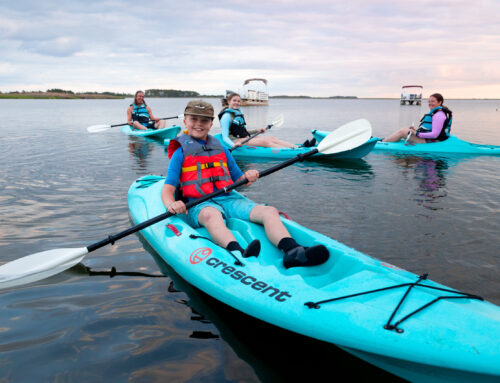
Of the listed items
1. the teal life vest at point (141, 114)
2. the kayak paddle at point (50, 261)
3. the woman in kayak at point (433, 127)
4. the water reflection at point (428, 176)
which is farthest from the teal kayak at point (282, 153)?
the kayak paddle at point (50, 261)

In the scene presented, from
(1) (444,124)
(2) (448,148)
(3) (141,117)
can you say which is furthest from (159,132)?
(2) (448,148)

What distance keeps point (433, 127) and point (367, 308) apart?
27.9 feet

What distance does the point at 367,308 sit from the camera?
2139 millimetres

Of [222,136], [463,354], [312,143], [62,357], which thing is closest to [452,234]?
[463,354]

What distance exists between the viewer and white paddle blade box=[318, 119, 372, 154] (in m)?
4.38

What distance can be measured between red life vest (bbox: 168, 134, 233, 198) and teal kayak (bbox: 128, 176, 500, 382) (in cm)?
67

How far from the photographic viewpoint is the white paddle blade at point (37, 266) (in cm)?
317

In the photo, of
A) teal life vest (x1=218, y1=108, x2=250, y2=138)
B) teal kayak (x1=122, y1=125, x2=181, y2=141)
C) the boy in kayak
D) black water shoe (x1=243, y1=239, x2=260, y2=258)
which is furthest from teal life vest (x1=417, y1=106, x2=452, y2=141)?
black water shoe (x1=243, y1=239, x2=260, y2=258)

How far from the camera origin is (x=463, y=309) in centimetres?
207

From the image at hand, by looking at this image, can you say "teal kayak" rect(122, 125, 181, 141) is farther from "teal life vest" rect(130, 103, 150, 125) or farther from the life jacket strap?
the life jacket strap

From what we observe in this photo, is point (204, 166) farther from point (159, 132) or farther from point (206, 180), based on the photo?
point (159, 132)

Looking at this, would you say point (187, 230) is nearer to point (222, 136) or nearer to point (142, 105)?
point (222, 136)

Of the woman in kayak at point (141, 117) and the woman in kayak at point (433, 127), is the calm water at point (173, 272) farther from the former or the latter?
the woman in kayak at point (141, 117)

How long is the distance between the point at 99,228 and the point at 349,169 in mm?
5499
